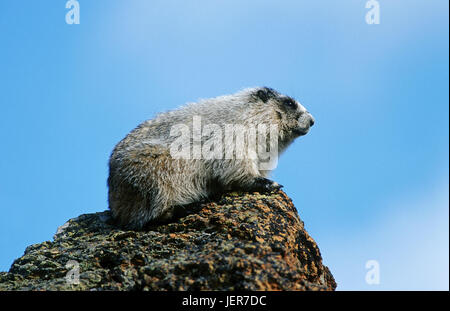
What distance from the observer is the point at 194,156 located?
9.53 meters

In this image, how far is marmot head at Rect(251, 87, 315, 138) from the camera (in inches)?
440

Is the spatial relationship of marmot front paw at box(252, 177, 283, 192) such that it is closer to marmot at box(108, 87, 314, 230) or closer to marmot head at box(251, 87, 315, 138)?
marmot at box(108, 87, 314, 230)

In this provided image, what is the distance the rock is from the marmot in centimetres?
39

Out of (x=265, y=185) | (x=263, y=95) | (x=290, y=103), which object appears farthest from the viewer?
(x=290, y=103)

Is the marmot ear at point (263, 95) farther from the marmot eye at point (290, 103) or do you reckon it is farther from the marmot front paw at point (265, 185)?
the marmot front paw at point (265, 185)

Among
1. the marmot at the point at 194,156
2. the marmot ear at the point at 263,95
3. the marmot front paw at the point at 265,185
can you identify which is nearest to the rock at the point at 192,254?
the marmot front paw at the point at 265,185

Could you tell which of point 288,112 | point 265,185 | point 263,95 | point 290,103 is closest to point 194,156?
point 265,185

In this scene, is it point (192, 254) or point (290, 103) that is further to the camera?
point (290, 103)

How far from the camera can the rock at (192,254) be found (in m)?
5.79

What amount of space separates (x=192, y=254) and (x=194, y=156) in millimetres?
3226

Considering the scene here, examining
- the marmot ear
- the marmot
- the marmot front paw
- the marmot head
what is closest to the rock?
the marmot front paw

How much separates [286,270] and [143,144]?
4.46m

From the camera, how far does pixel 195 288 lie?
5.62 meters

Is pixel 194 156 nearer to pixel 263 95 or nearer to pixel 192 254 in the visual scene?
pixel 263 95
